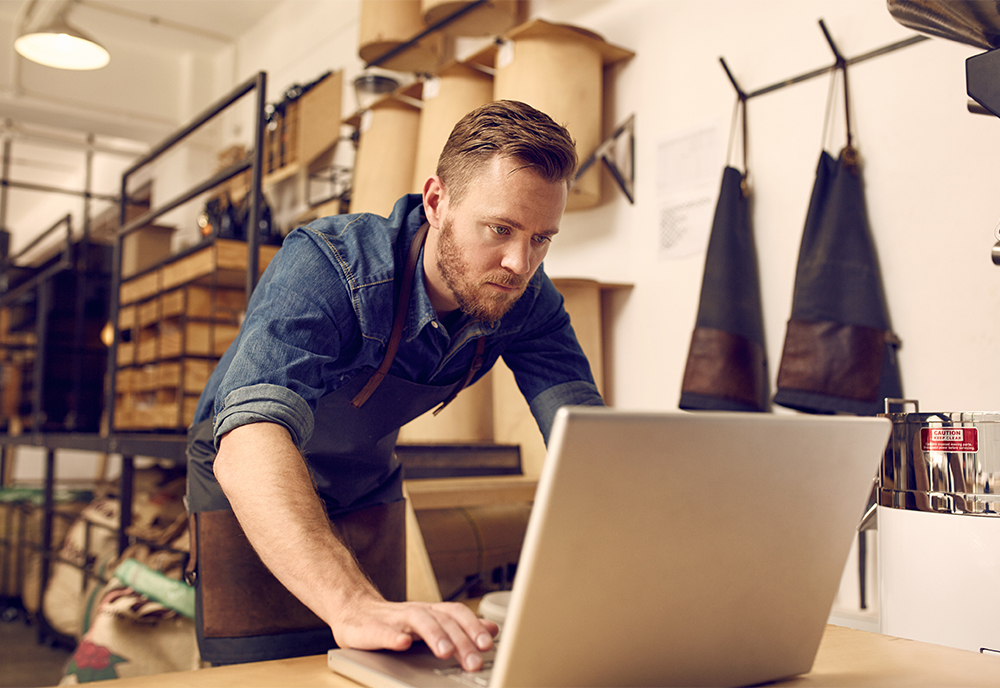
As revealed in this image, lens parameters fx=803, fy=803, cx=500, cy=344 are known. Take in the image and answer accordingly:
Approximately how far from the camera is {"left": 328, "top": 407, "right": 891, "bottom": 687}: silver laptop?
456 mm

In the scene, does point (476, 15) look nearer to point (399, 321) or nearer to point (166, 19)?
point (399, 321)

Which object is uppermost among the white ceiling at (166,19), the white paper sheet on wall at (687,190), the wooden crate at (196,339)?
A: the white ceiling at (166,19)

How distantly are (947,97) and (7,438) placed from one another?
4132 millimetres

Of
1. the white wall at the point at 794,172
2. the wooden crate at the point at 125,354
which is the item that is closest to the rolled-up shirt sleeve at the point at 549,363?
the white wall at the point at 794,172

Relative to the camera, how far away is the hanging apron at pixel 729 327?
1823 millimetres

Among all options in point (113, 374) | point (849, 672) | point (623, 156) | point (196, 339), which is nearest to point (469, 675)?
point (849, 672)

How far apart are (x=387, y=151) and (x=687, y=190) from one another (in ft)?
2.64

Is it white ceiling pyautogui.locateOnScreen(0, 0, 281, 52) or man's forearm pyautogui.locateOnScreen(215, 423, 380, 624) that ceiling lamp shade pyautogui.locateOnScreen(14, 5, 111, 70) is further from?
man's forearm pyautogui.locateOnScreen(215, 423, 380, 624)

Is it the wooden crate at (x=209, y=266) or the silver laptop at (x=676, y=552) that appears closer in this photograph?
the silver laptop at (x=676, y=552)

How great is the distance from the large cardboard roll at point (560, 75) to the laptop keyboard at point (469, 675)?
1637 millimetres

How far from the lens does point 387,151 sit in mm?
2146

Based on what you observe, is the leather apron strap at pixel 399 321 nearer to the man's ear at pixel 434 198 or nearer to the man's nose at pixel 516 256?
the man's ear at pixel 434 198

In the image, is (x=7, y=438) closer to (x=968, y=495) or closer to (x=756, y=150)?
(x=756, y=150)

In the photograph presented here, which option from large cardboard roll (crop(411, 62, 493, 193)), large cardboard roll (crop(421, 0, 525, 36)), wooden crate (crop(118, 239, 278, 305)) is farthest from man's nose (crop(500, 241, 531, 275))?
large cardboard roll (crop(421, 0, 525, 36))
